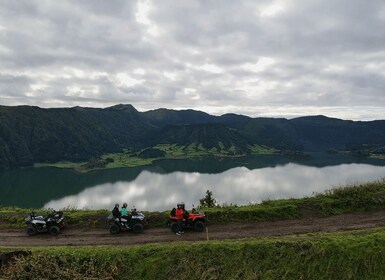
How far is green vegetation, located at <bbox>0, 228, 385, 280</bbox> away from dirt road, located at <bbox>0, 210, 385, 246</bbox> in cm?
157

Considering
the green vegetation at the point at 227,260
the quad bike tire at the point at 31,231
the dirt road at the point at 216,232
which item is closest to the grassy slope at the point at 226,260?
the green vegetation at the point at 227,260

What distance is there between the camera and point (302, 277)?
13.6 metres

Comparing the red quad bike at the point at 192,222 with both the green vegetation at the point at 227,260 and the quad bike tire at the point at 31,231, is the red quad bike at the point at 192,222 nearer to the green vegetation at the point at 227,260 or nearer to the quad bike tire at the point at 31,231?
the green vegetation at the point at 227,260

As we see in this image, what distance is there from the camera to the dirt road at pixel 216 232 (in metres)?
17.6

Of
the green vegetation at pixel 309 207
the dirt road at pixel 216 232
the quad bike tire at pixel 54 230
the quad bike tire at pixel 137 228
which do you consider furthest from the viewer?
the green vegetation at pixel 309 207

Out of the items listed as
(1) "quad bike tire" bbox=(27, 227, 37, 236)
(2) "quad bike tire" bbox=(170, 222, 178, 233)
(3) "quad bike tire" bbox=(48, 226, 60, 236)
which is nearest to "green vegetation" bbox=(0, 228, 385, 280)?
(2) "quad bike tire" bbox=(170, 222, 178, 233)

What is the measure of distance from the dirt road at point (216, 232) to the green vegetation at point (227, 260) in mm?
1571

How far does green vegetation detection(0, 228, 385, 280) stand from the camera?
13820 millimetres

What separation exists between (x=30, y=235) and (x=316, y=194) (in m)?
19.4

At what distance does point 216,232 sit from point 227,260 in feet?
12.4

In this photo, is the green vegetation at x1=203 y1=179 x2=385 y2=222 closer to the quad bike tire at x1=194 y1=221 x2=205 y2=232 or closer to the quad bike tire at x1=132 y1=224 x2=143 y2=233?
the quad bike tire at x1=194 y1=221 x2=205 y2=232

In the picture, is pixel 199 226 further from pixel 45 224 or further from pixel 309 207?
pixel 45 224

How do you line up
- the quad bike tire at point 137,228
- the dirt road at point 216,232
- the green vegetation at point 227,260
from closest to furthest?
1. the green vegetation at point 227,260
2. the dirt road at point 216,232
3. the quad bike tire at point 137,228

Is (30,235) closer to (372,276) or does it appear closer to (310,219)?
(310,219)
